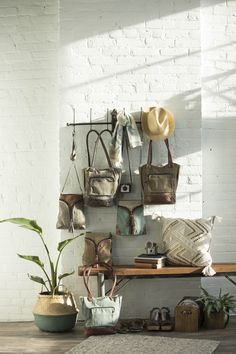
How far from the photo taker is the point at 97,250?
6324 mm

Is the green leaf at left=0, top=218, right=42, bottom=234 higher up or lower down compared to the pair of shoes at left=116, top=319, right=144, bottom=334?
→ higher up

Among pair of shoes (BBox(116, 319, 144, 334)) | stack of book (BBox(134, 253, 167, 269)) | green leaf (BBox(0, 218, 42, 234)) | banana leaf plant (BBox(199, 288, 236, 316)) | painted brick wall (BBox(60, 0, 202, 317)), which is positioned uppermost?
painted brick wall (BBox(60, 0, 202, 317))

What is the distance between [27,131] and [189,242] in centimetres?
193

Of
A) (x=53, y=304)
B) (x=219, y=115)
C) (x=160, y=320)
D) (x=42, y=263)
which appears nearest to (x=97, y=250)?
(x=42, y=263)

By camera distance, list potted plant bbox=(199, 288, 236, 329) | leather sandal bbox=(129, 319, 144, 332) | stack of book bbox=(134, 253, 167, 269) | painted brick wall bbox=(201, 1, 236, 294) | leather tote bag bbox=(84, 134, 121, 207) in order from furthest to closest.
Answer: painted brick wall bbox=(201, 1, 236, 294), leather tote bag bbox=(84, 134, 121, 207), stack of book bbox=(134, 253, 167, 269), potted plant bbox=(199, 288, 236, 329), leather sandal bbox=(129, 319, 144, 332)

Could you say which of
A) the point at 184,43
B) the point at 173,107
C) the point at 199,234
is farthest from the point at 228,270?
the point at 184,43

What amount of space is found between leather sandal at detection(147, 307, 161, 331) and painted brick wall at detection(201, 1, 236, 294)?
4.07 ft

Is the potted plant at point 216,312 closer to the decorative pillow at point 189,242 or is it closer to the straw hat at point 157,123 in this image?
the decorative pillow at point 189,242

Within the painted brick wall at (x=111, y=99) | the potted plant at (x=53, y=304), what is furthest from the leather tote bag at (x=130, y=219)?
the potted plant at (x=53, y=304)

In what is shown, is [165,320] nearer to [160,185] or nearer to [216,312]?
[216,312]

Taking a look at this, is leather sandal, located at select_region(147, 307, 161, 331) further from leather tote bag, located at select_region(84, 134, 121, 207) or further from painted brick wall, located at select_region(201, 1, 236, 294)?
painted brick wall, located at select_region(201, 1, 236, 294)

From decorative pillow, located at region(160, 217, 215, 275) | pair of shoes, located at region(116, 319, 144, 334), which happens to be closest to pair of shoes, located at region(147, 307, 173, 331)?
pair of shoes, located at region(116, 319, 144, 334)

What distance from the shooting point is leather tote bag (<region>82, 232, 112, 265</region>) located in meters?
6.33

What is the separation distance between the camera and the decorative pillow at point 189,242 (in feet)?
20.0
